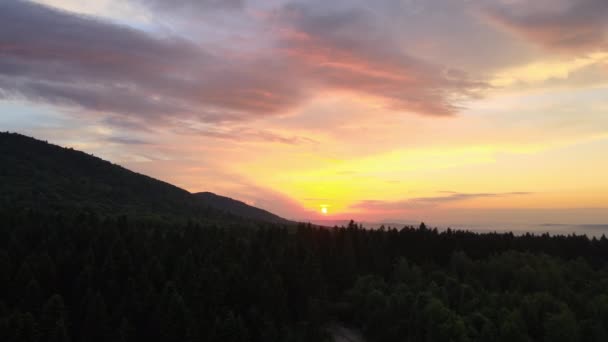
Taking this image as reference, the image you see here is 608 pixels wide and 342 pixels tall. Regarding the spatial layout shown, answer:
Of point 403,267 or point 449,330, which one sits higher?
point 403,267

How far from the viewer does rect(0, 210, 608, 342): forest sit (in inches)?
3157

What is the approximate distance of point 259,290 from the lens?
9856 cm

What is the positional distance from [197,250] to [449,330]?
191 ft

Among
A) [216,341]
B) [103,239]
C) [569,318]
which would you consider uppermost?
[103,239]

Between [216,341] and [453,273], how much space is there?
8017 centimetres

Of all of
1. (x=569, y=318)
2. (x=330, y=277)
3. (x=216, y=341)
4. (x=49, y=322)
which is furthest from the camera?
(x=330, y=277)

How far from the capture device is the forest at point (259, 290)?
8019 centimetres

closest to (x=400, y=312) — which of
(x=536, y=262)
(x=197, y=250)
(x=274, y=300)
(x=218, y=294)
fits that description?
(x=274, y=300)

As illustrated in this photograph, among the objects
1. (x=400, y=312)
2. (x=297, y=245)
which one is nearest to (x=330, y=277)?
(x=297, y=245)

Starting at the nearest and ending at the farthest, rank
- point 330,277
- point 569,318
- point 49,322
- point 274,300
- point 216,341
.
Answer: point 49,322
point 216,341
point 569,318
point 274,300
point 330,277

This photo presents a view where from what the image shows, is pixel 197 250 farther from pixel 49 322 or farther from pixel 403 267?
pixel 403 267

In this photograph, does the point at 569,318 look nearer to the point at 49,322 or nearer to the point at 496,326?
the point at 496,326

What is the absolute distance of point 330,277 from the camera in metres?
131

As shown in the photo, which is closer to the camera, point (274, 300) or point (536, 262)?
point (274, 300)
